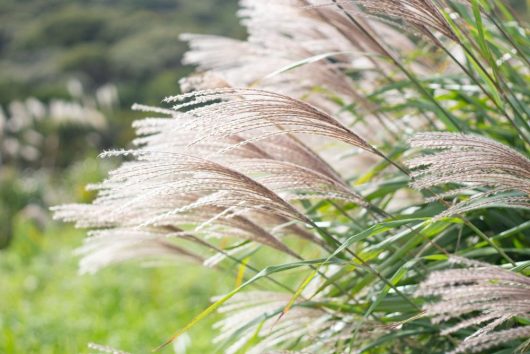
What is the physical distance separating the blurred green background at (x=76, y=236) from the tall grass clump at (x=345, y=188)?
107 cm

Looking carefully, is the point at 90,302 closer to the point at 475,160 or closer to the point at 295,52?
the point at 295,52

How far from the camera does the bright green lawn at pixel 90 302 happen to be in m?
3.71

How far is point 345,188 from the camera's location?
182 cm

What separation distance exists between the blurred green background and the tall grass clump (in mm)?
1071

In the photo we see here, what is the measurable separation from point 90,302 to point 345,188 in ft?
10.4

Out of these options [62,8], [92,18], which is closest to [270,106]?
[92,18]

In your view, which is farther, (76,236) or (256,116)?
(76,236)

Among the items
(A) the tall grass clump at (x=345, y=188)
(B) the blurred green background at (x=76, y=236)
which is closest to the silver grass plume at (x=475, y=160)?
(A) the tall grass clump at (x=345, y=188)

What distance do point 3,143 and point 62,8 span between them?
72.8ft

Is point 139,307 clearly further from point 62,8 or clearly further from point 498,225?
point 62,8

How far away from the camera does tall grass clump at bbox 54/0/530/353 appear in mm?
1521

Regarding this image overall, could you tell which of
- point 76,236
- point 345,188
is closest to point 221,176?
point 345,188

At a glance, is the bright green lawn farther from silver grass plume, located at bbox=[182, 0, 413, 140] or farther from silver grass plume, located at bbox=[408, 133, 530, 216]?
silver grass plume, located at bbox=[408, 133, 530, 216]

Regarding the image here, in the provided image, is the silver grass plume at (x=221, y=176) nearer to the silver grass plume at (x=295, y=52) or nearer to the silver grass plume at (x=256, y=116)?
the silver grass plume at (x=256, y=116)
